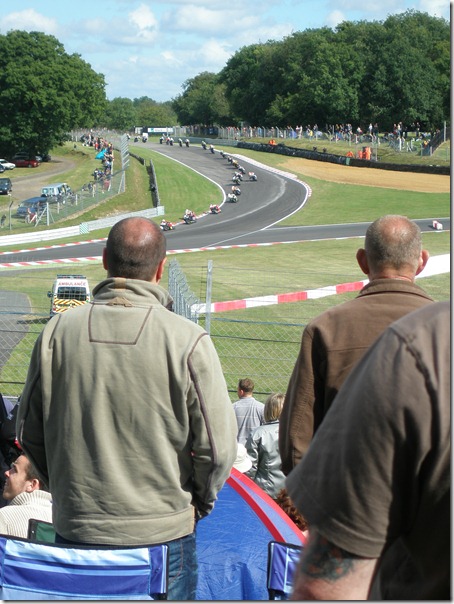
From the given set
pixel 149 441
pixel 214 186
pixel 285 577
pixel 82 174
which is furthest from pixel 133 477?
pixel 82 174

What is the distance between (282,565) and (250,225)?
4228 cm

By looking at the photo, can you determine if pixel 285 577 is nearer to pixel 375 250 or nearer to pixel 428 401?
pixel 375 250

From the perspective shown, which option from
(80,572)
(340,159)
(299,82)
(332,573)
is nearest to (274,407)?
(80,572)

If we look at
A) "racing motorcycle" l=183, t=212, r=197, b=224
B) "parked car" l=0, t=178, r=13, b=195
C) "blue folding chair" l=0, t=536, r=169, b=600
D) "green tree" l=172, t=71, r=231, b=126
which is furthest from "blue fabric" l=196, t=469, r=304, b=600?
"green tree" l=172, t=71, r=231, b=126

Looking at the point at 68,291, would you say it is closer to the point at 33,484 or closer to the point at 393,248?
the point at 33,484

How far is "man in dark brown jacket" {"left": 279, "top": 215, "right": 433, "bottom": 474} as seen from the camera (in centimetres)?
339

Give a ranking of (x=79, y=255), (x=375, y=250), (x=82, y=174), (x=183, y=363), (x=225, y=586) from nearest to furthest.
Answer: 1. (x=183, y=363)
2. (x=375, y=250)
3. (x=225, y=586)
4. (x=79, y=255)
5. (x=82, y=174)

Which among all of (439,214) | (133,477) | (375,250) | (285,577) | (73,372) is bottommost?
(439,214)

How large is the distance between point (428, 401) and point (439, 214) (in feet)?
153

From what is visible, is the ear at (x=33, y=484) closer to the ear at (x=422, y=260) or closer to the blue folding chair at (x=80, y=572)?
the blue folding chair at (x=80, y=572)

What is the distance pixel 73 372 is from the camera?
307cm

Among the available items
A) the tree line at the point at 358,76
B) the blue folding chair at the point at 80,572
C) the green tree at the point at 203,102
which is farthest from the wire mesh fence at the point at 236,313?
the green tree at the point at 203,102

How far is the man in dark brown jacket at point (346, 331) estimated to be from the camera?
3393 mm

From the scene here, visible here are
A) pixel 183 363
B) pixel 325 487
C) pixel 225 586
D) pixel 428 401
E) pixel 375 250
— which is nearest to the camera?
pixel 428 401
